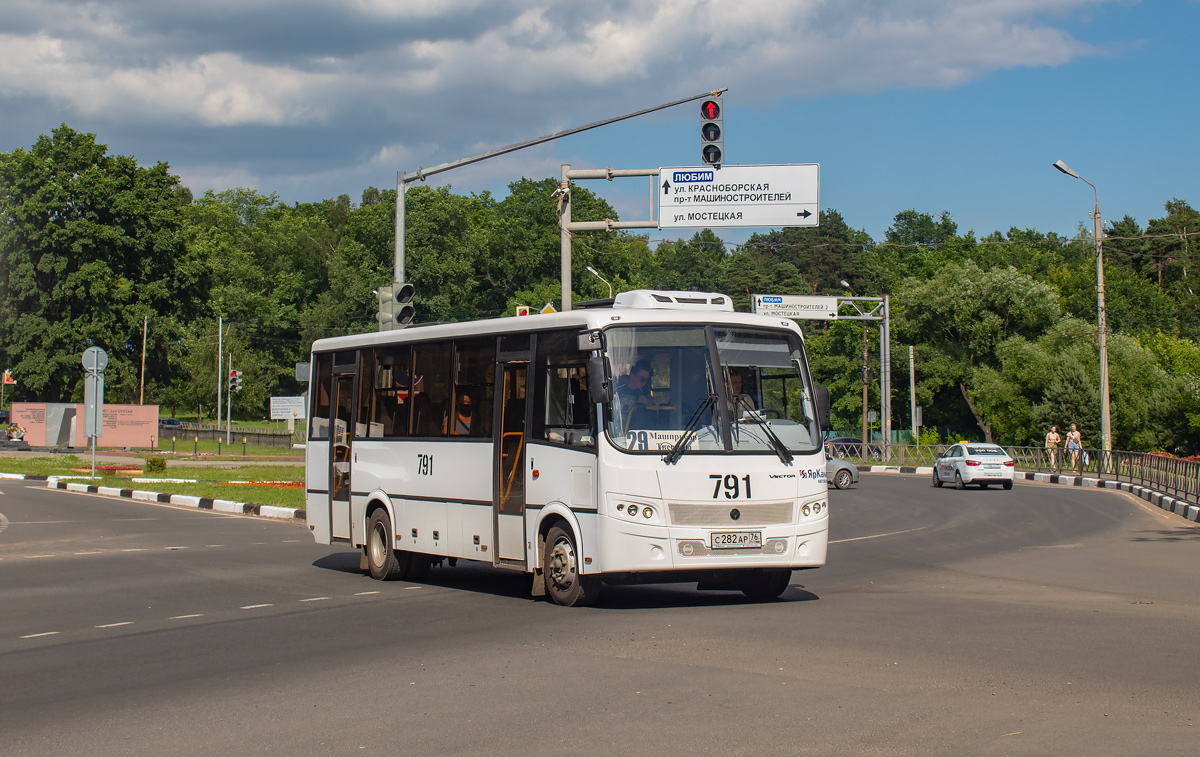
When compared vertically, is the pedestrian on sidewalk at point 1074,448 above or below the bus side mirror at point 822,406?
below

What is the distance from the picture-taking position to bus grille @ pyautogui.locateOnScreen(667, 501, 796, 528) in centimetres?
1105

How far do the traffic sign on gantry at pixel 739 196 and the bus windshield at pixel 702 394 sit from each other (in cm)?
1247

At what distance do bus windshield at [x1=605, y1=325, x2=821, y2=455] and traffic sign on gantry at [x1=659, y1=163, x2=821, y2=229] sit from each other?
1247cm

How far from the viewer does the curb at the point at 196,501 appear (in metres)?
24.6

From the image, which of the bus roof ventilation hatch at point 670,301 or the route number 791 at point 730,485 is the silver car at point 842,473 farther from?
the route number 791 at point 730,485

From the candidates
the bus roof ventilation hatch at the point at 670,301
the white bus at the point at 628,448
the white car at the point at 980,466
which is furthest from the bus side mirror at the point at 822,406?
the white car at the point at 980,466

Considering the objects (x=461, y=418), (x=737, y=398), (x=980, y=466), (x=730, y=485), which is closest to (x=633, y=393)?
(x=737, y=398)

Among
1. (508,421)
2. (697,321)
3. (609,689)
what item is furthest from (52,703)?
(697,321)

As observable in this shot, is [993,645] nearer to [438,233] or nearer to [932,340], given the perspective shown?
[932,340]

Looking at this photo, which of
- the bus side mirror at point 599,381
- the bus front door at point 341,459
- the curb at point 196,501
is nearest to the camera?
the bus side mirror at point 599,381

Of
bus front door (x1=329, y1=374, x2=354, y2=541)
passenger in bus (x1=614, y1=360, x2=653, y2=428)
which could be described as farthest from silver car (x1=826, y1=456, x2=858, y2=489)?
passenger in bus (x1=614, y1=360, x2=653, y2=428)

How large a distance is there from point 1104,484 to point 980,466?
5.22 metres

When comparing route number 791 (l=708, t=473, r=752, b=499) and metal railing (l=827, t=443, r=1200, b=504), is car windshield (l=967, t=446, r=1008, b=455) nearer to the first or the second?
metal railing (l=827, t=443, r=1200, b=504)

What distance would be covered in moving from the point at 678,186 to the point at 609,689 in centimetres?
1781
